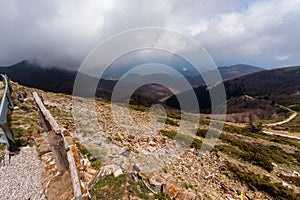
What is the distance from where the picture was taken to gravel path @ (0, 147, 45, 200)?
652 centimetres

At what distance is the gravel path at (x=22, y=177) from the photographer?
257 inches

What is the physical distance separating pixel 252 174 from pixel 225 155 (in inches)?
141

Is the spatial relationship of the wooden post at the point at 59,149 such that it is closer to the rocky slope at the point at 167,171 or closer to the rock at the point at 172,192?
the rocky slope at the point at 167,171

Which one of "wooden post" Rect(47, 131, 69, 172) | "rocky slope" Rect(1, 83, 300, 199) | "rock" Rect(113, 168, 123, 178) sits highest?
"wooden post" Rect(47, 131, 69, 172)

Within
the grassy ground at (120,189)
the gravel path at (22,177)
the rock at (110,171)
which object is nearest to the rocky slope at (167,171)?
the grassy ground at (120,189)

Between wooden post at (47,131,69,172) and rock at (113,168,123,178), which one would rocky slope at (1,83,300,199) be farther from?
wooden post at (47,131,69,172)

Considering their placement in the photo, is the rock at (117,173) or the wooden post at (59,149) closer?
the wooden post at (59,149)

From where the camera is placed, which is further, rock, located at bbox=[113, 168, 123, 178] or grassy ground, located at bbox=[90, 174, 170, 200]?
rock, located at bbox=[113, 168, 123, 178]

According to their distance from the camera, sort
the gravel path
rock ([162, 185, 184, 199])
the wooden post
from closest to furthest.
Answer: the gravel path → the wooden post → rock ([162, 185, 184, 199])

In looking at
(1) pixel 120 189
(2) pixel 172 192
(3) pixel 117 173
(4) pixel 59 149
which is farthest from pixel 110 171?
(2) pixel 172 192

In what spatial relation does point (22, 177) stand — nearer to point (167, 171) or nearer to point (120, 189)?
point (120, 189)

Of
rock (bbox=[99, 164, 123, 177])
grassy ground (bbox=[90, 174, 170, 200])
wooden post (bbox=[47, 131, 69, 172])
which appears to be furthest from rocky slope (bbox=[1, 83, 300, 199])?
wooden post (bbox=[47, 131, 69, 172])

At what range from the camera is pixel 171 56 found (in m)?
10.8

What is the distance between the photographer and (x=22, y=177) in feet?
23.9
